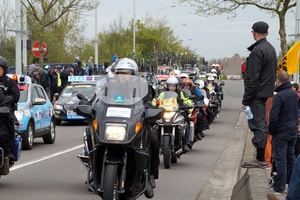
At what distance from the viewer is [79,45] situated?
64.6 meters

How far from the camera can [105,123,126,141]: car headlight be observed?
8430 millimetres

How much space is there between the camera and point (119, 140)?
8.40 meters

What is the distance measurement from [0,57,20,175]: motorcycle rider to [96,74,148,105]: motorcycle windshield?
2.18 metres

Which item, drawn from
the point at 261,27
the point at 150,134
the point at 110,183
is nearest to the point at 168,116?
the point at 261,27

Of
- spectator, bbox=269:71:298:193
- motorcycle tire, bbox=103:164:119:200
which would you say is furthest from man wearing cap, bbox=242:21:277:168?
motorcycle tire, bbox=103:164:119:200

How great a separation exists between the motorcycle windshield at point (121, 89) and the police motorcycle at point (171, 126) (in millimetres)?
4510

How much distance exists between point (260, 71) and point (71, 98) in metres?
15.6

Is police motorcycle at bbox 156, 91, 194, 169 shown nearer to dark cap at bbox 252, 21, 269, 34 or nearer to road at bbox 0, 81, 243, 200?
road at bbox 0, 81, 243, 200

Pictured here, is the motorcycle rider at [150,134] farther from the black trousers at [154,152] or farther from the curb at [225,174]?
the curb at [225,174]

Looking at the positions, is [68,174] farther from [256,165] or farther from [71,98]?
[71,98]

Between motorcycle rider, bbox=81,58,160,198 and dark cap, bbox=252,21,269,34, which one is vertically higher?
dark cap, bbox=252,21,269,34

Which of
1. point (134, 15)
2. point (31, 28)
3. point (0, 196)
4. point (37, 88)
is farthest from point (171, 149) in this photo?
point (134, 15)

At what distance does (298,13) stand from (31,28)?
33.1 metres

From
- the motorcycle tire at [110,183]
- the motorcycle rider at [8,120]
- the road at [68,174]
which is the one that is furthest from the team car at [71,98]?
the motorcycle tire at [110,183]
